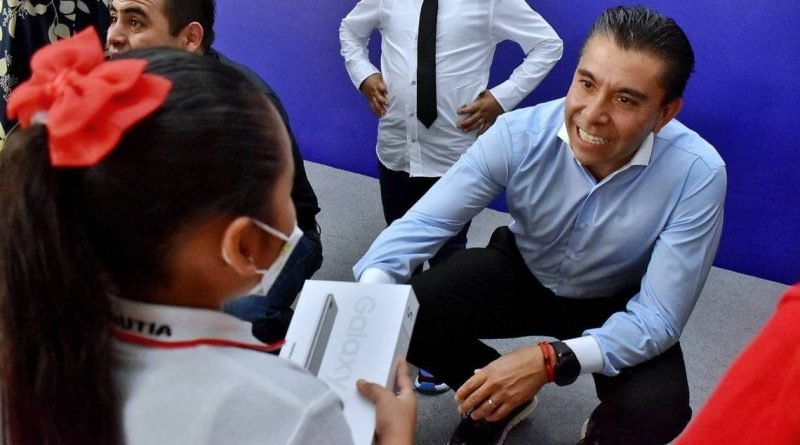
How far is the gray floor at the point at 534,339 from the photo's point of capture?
169 centimetres

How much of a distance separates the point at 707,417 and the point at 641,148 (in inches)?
29.2

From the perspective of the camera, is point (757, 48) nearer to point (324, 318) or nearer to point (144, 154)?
point (324, 318)

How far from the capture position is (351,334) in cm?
109

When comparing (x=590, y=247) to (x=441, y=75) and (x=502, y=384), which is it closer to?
(x=502, y=384)

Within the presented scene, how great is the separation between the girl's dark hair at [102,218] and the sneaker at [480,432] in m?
1.03

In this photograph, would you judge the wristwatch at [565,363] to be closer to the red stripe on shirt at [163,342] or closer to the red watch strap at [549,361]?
the red watch strap at [549,361]

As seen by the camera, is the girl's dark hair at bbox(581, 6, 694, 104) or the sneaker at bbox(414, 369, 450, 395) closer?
the girl's dark hair at bbox(581, 6, 694, 104)

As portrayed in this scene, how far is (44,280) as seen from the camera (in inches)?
24.5

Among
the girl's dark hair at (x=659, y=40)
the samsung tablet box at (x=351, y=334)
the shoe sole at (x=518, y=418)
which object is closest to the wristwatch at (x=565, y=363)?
the samsung tablet box at (x=351, y=334)

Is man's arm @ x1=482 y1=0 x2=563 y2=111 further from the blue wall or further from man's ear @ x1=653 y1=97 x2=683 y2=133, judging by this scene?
man's ear @ x1=653 y1=97 x2=683 y2=133

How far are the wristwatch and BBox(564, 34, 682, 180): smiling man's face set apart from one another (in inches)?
14.8

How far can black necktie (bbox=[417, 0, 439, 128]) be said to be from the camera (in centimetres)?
185

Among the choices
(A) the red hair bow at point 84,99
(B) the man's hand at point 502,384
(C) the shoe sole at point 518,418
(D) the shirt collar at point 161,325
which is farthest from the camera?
(C) the shoe sole at point 518,418

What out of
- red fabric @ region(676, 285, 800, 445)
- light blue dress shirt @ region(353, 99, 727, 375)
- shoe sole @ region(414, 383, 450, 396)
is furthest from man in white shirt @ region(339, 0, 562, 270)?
red fabric @ region(676, 285, 800, 445)
